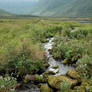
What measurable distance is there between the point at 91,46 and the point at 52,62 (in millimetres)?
9269

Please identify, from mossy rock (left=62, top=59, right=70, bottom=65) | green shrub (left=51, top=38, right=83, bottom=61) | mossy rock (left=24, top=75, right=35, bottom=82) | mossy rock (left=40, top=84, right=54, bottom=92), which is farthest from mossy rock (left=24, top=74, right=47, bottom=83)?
green shrub (left=51, top=38, right=83, bottom=61)

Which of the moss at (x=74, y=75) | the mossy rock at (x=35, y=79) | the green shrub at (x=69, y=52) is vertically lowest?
the mossy rock at (x=35, y=79)

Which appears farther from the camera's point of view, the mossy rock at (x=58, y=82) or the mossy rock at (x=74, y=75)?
the mossy rock at (x=74, y=75)

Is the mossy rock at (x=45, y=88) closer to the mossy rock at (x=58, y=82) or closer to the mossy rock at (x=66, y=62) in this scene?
the mossy rock at (x=58, y=82)

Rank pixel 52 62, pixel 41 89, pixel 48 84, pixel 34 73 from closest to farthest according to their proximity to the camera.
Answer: pixel 41 89 < pixel 48 84 < pixel 34 73 < pixel 52 62

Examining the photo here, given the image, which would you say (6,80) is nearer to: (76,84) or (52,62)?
(76,84)

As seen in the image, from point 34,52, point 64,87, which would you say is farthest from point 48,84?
point 34,52

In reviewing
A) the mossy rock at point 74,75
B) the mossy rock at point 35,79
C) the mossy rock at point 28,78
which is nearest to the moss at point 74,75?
the mossy rock at point 74,75

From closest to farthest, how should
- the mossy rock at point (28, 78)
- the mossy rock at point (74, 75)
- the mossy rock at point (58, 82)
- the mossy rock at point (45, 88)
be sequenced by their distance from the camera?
the mossy rock at point (45, 88)
the mossy rock at point (58, 82)
the mossy rock at point (74, 75)
the mossy rock at point (28, 78)

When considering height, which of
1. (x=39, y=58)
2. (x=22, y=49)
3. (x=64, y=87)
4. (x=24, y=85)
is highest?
(x=22, y=49)

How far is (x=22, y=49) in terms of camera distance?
19.9 metres

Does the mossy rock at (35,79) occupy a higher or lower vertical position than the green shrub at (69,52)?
lower

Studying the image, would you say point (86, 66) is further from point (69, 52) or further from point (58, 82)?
point (69, 52)

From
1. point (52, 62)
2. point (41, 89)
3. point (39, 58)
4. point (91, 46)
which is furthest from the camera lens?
point (91, 46)
